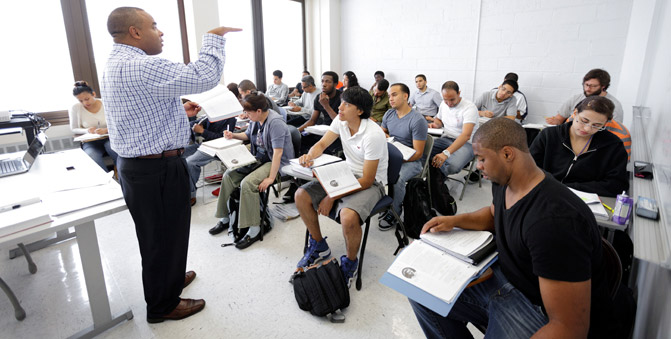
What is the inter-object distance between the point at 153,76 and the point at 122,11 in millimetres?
316

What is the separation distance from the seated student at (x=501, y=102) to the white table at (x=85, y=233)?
403cm

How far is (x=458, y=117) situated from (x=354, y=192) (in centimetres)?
185

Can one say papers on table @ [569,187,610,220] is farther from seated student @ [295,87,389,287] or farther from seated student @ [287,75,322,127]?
seated student @ [287,75,322,127]

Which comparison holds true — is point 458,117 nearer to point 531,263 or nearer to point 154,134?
point 531,263

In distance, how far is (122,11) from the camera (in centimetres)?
139

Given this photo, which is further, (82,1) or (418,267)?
(82,1)

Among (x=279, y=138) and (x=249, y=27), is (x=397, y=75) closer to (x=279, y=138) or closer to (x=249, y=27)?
(x=249, y=27)

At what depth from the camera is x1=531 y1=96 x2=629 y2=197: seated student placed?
1.81 meters

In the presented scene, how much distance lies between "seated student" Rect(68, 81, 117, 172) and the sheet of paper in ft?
11.4

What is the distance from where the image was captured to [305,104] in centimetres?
525

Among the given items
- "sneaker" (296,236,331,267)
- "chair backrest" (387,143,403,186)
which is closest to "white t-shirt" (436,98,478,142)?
"chair backrest" (387,143,403,186)

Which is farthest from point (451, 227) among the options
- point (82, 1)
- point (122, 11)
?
point (82, 1)

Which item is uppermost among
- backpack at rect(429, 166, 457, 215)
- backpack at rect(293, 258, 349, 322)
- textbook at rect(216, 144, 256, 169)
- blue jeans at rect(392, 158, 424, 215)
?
textbook at rect(216, 144, 256, 169)

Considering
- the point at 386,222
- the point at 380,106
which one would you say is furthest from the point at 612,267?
the point at 380,106
